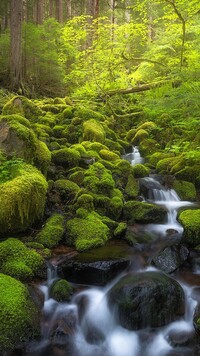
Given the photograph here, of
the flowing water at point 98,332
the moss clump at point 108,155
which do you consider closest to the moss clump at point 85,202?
the flowing water at point 98,332

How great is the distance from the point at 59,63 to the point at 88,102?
3039 millimetres

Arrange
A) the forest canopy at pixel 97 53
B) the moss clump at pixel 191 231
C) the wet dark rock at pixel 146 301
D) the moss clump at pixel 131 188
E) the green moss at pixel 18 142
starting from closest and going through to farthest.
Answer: the wet dark rock at pixel 146 301, the moss clump at pixel 191 231, the green moss at pixel 18 142, the moss clump at pixel 131 188, the forest canopy at pixel 97 53

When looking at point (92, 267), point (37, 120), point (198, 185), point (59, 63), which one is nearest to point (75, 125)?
point (37, 120)

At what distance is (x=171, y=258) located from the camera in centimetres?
568

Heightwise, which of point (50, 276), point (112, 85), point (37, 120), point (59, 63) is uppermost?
point (59, 63)

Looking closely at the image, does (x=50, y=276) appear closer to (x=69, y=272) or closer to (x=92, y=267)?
(x=69, y=272)

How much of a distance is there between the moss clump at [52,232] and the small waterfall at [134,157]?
477 cm

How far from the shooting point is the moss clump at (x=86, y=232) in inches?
228

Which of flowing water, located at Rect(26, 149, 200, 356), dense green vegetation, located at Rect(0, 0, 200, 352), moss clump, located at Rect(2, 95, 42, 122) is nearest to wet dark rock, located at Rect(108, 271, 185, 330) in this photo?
flowing water, located at Rect(26, 149, 200, 356)

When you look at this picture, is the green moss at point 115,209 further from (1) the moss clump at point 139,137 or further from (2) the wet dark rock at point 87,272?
(1) the moss clump at point 139,137

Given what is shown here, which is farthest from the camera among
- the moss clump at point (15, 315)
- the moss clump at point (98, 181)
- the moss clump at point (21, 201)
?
the moss clump at point (98, 181)

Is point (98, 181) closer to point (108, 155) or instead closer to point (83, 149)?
point (83, 149)

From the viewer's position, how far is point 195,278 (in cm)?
543

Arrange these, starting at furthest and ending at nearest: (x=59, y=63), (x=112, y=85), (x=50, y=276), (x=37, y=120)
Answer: (x=59, y=63) < (x=112, y=85) < (x=37, y=120) < (x=50, y=276)
